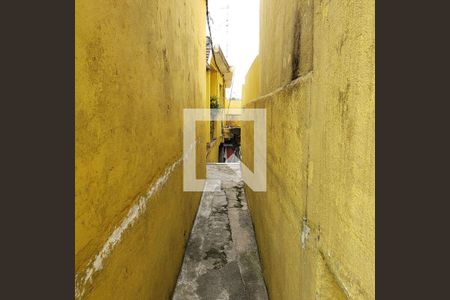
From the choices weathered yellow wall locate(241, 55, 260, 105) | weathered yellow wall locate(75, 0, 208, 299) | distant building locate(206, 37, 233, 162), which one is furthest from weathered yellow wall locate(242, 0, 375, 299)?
distant building locate(206, 37, 233, 162)

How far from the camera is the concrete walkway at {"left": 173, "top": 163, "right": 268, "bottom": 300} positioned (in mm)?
3338

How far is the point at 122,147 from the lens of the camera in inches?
62.6

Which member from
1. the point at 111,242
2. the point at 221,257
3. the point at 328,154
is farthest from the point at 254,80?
the point at 111,242

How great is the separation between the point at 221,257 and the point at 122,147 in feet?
9.62

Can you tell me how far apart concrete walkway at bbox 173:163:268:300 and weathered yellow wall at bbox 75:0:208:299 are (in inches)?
21.5

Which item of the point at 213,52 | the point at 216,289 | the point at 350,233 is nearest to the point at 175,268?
the point at 216,289

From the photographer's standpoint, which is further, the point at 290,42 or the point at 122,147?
the point at 290,42

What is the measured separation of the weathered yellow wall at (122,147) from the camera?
1.12 metres

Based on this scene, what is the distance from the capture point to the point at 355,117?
3.30 feet

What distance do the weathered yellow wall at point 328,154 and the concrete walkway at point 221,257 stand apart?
3.17 feet

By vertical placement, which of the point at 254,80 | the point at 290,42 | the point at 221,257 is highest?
the point at 254,80

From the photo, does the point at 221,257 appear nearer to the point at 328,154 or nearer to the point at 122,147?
the point at 122,147

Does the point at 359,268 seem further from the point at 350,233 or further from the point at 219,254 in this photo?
the point at 219,254

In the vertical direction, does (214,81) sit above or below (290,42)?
above
